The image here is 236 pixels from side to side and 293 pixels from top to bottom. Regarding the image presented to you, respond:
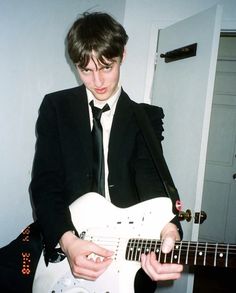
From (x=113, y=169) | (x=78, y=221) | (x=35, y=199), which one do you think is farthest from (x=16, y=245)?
(x=113, y=169)

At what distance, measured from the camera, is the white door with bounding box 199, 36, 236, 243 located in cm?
390

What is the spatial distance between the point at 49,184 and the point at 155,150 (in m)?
0.56

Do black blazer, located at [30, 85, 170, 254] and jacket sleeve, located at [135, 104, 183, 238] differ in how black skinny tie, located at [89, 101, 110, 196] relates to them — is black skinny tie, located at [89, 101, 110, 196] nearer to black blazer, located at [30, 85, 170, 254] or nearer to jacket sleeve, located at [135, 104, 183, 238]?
black blazer, located at [30, 85, 170, 254]

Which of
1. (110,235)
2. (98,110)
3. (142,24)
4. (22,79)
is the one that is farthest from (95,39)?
(142,24)

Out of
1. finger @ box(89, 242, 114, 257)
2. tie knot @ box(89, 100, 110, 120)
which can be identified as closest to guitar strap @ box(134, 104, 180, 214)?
tie knot @ box(89, 100, 110, 120)

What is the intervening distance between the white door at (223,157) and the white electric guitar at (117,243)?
3.07 m

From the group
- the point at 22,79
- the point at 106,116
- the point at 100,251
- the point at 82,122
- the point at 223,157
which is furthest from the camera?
the point at 223,157

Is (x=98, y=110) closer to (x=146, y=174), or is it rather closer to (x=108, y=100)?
(x=108, y=100)

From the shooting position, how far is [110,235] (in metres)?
1.15

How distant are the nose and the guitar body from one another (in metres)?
0.54

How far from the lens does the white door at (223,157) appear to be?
390 centimetres

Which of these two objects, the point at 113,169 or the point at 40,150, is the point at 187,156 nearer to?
the point at 113,169

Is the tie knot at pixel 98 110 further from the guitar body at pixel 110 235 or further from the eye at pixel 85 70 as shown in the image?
the guitar body at pixel 110 235

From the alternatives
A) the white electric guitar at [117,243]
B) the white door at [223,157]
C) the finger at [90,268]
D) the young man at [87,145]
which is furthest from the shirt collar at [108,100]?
the white door at [223,157]
